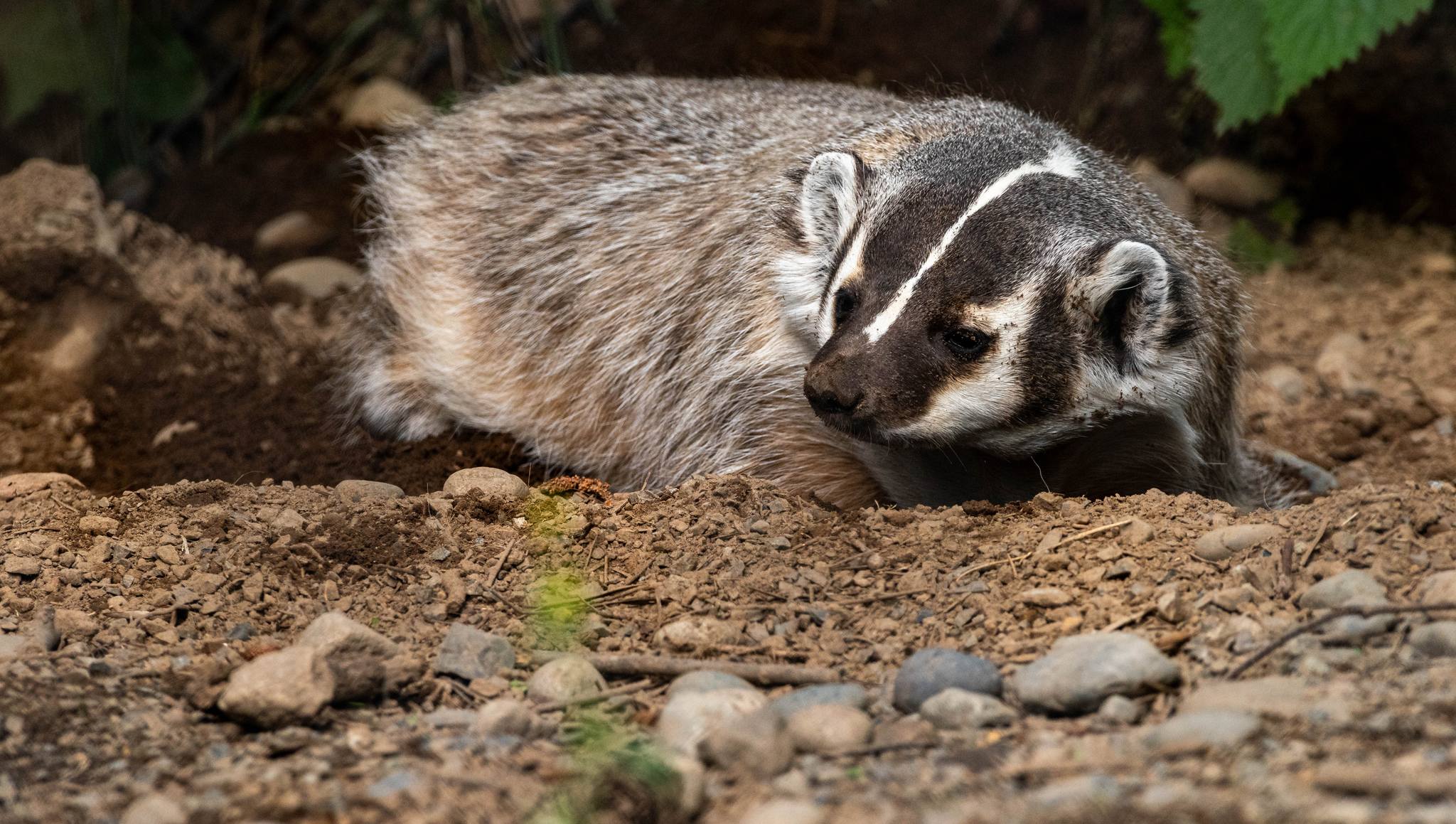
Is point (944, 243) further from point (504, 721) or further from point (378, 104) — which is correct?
point (378, 104)

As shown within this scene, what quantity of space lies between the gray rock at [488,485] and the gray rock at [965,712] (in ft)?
5.68

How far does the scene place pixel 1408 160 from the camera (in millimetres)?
7324

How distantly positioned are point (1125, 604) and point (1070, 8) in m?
5.43

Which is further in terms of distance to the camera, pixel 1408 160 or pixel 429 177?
pixel 1408 160

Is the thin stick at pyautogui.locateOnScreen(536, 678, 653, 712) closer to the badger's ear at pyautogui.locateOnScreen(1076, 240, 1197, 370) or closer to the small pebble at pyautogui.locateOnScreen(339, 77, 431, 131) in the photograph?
the badger's ear at pyautogui.locateOnScreen(1076, 240, 1197, 370)

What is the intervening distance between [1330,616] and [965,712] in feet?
2.65

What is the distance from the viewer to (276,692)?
2.85 metres

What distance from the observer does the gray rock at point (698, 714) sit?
2.77m

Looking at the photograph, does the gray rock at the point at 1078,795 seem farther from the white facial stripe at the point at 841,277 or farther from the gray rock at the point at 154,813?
the white facial stripe at the point at 841,277

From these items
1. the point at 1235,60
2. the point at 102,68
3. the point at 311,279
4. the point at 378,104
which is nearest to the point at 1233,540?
the point at 1235,60

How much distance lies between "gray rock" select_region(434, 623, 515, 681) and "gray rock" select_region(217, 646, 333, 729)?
1.11 feet

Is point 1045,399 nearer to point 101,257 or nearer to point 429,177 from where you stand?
point 429,177

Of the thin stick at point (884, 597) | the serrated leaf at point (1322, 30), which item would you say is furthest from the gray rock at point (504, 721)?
the serrated leaf at point (1322, 30)

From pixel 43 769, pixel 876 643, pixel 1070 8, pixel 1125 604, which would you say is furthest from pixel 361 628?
pixel 1070 8
